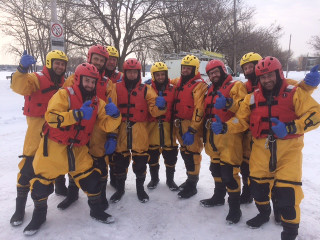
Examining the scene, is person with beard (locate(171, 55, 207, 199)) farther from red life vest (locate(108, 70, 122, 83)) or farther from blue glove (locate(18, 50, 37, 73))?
blue glove (locate(18, 50, 37, 73))

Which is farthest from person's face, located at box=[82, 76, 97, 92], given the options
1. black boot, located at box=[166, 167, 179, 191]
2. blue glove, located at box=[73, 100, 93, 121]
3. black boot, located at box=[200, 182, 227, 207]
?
black boot, located at box=[200, 182, 227, 207]

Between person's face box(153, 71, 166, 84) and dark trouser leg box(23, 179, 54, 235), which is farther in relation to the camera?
person's face box(153, 71, 166, 84)

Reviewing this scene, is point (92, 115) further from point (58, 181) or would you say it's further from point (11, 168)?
point (11, 168)

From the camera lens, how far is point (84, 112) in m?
2.96

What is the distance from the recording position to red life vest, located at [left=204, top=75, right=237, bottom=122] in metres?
3.53

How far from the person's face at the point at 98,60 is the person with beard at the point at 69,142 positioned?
0.71 meters

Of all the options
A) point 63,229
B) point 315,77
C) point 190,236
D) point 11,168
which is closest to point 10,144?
point 11,168

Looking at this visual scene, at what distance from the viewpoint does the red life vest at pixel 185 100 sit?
400 cm

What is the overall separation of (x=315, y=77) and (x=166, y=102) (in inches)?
79.3

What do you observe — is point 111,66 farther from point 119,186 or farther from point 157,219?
point 157,219

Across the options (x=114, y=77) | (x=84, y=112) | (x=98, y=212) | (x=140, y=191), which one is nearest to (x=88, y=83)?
(x=84, y=112)

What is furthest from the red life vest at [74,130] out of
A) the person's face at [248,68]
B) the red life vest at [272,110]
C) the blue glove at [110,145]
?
the person's face at [248,68]

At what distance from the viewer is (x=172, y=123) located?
424 centimetres

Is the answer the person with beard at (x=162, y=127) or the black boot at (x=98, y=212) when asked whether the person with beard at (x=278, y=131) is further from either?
the black boot at (x=98, y=212)
